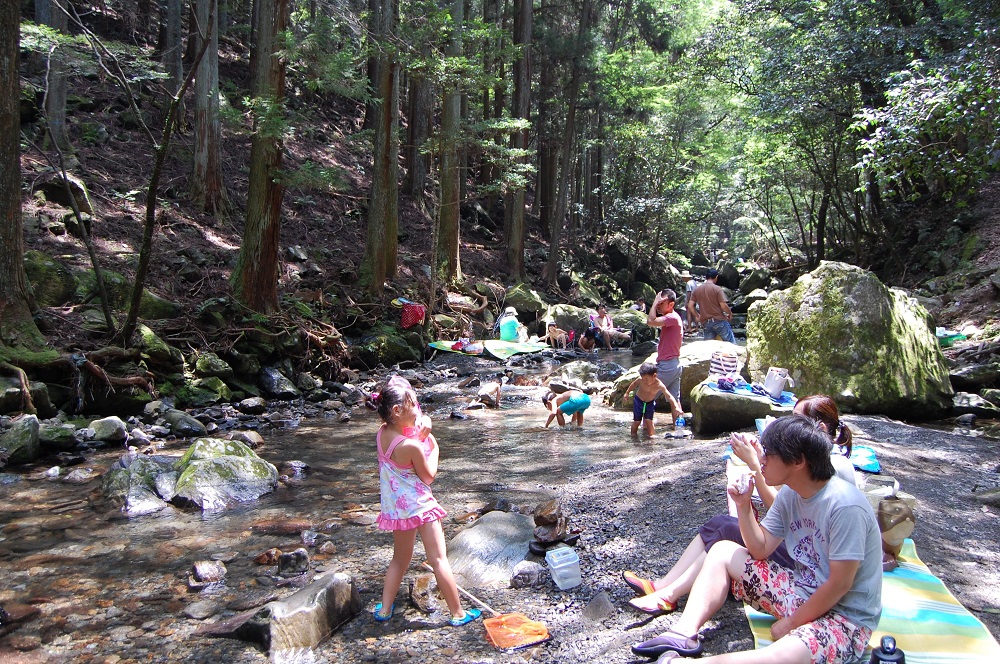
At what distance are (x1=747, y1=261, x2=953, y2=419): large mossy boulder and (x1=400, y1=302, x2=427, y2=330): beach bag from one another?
304 inches

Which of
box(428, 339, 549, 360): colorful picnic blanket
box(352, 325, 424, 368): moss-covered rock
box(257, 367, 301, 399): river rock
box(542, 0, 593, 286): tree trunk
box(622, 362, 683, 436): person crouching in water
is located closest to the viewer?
box(622, 362, 683, 436): person crouching in water

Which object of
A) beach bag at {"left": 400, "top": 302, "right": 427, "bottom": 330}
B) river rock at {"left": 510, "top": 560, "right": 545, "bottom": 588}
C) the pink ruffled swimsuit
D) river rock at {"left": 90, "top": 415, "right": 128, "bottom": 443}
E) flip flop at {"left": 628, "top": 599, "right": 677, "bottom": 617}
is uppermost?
beach bag at {"left": 400, "top": 302, "right": 427, "bottom": 330}

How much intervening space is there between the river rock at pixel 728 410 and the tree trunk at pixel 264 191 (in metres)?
7.45

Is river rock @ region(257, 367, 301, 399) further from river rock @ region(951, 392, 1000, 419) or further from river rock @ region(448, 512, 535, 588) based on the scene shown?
river rock @ region(951, 392, 1000, 419)

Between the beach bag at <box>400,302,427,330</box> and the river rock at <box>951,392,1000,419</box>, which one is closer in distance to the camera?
the river rock at <box>951,392,1000,419</box>

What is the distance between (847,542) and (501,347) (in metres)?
12.4

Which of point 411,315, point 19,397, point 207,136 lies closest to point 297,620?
point 19,397

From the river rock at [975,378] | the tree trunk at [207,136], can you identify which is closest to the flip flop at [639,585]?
the river rock at [975,378]

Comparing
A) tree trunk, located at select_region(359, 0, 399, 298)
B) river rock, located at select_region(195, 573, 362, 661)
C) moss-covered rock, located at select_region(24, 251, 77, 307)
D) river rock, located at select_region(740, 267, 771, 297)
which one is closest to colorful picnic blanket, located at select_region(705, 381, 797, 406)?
river rock, located at select_region(195, 573, 362, 661)

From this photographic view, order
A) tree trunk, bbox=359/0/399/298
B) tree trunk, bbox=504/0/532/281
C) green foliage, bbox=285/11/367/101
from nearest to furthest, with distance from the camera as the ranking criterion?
green foliage, bbox=285/11/367/101 < tree trunk, bbox=359/0/399/298 < tree trunk, bbox=504/0/532/281

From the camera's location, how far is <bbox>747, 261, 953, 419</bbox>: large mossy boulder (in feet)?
26.4

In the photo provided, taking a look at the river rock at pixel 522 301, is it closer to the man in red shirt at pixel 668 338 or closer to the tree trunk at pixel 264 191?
the tree trunk at pixel 264 191

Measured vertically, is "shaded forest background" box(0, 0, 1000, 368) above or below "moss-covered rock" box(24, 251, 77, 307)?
above

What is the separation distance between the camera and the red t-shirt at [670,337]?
799 centimetres
